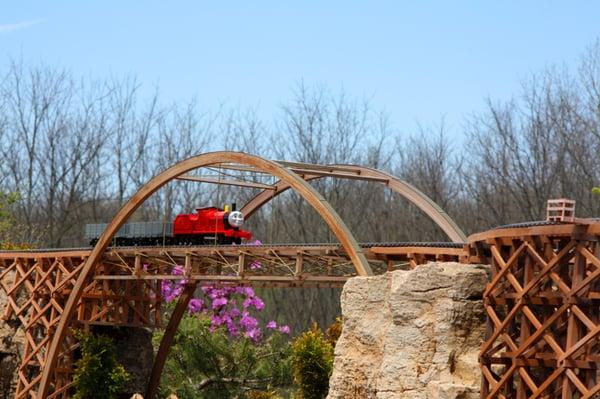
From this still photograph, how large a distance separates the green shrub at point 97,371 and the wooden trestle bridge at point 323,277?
385 millimetres

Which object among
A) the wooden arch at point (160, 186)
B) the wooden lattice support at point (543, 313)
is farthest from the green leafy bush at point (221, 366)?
the wooden lattice support at point (543, 313)

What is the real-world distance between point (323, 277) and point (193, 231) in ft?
17.2

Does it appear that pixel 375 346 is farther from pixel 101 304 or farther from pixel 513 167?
pixel 513 167

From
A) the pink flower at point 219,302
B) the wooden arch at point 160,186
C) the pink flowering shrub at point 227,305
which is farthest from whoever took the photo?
the pink flower at point 219,302

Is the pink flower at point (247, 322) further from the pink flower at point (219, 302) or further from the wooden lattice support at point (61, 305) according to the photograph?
the wooden lattice support at point (61, 305)

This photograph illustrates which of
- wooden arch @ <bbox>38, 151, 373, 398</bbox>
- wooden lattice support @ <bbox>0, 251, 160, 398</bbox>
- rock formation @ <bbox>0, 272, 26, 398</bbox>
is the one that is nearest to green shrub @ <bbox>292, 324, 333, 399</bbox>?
wooden arch @ <bbox>38, 151, 373, 398</bbox>

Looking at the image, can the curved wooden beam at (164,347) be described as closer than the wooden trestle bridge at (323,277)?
No

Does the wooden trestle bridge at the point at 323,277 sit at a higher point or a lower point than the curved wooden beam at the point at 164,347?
higher

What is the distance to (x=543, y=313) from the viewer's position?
512 inches

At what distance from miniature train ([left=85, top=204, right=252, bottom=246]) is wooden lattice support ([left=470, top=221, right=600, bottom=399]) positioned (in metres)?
9.82

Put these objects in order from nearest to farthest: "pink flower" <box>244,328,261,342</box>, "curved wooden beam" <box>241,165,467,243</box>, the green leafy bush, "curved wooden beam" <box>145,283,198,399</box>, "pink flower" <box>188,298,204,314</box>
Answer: "curved wooden beam" <box>241,165,467,243</box> < "curved wooden beam" <box>145,283,198,399</box> < the green leafy bush < "pink flower" <box>244,328,261,342</box> < "pink flower" <box>188,298,204,314</box>

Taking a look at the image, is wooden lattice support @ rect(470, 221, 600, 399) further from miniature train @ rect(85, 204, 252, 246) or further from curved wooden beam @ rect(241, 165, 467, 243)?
miniature train @ rect(85, 204, 252, 246)

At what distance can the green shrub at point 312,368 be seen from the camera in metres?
25.1

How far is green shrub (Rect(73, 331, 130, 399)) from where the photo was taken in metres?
24.8
